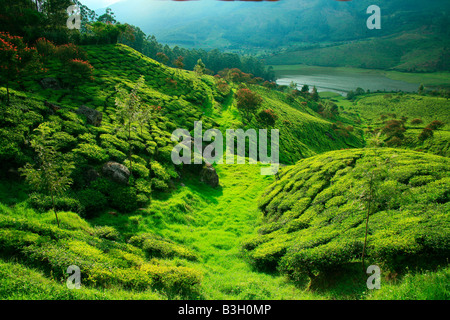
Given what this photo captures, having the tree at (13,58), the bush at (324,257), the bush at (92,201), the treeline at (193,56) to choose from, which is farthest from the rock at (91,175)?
the treeline at (193,56)

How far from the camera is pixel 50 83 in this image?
3241 centimetres

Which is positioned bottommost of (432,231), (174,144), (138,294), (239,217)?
(239,217)

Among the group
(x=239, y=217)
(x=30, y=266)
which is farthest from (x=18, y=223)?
(x=239, y=217)

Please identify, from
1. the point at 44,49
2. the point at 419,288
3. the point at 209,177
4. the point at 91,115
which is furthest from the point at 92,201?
the point at 44,49

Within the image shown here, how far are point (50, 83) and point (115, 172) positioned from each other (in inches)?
915

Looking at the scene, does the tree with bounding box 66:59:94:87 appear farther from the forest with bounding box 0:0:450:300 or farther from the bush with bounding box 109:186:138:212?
the bush with bounding box 109:186:138:212

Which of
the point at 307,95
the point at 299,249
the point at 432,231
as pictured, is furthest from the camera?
the point at 307,95

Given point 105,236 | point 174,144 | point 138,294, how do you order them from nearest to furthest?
point 138,294
point 105,236
point 174,144

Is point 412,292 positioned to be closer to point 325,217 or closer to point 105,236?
point 325,217

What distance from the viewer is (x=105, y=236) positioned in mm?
14773

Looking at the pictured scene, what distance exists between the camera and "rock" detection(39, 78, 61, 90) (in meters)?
31.9

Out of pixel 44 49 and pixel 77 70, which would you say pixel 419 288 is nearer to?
pixel 77 70
